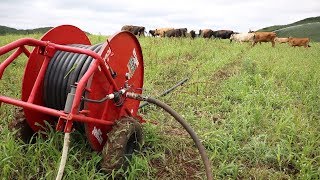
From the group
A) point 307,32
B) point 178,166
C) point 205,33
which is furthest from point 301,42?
point 178,166

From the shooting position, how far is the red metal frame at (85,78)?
9.77ft

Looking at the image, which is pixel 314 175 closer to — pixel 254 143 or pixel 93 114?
pixel 254 143

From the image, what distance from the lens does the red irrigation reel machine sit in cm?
321

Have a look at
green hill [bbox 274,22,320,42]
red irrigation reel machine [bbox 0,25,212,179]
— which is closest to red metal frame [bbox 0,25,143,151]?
red irrigation reel machine [bbox 0,25,212,179]

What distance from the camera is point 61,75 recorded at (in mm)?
3598

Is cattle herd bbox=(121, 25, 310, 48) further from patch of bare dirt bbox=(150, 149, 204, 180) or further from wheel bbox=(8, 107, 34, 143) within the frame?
wheel bbox=(8, 107, 34, 143)

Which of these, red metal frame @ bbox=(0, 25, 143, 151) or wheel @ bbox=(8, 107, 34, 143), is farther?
wheel @ bbox=(8, 107, 34, 143)

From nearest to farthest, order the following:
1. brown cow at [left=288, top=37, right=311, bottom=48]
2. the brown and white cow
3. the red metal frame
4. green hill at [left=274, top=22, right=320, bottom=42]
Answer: the red metal frame → brown cow at [left=288, top=37, right=311, bottom=48] → the brown and white cow → green hill at [left=274, top=22, right=320, bottom=42]

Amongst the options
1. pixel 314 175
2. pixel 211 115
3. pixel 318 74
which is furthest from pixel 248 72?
pixel 314 175

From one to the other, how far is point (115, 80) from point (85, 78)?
2.66 ft

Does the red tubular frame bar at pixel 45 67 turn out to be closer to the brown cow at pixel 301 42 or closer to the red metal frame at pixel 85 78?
the red metal frame at pixel 85 78

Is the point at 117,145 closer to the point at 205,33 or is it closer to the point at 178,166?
the point at 178,166

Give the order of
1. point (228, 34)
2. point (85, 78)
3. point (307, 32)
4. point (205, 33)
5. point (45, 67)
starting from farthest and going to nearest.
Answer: point (307, 32)
point (228, 34)
point (205, 33)
point (45, 67)
point (85, 78)

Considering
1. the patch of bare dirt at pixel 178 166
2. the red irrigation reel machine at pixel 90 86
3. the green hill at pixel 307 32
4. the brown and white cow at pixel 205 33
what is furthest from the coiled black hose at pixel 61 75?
the green hill at pixel 307 32
